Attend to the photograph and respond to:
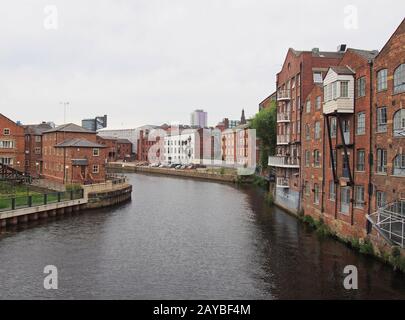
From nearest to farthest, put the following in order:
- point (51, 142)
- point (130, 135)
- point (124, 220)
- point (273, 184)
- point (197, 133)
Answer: point (124, 220), point (273, 184), point (51, 142), point (197, 133), point (130, 135)

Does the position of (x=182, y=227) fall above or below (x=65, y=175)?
below

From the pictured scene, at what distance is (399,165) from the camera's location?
77.3 feet

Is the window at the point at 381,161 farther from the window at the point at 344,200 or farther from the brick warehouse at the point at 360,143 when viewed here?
the window at the point at 344,200

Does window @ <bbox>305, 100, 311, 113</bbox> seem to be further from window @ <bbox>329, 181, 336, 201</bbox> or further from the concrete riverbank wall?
the concrete riverbank wall

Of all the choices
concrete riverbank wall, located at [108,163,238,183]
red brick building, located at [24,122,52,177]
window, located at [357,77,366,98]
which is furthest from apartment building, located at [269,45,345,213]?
red brick building, located at [24,122,52,177]

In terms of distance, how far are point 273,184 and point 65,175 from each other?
29.2 metres

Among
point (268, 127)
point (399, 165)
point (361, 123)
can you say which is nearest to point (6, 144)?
point (268, 127)

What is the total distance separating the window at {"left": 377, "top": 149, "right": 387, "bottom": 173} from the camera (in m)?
25.1

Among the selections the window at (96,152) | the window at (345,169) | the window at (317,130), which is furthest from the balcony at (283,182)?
the window at (96,152)

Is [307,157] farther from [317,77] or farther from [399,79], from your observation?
[399,79]

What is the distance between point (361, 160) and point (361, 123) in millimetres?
2546

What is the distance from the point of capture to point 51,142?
2603 inches

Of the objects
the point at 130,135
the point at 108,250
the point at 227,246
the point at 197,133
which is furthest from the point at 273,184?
the point at 130,135
